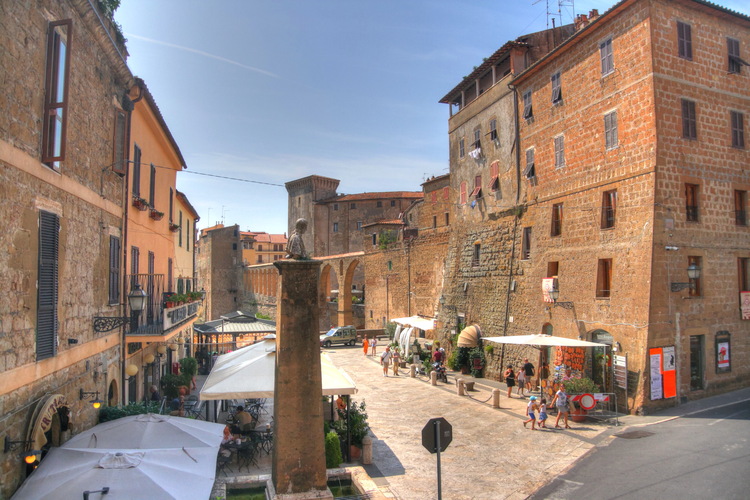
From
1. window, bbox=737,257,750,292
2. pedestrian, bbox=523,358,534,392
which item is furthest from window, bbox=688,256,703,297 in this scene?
pedestrian, bbox=523,358,534,392

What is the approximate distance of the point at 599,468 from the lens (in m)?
9.98

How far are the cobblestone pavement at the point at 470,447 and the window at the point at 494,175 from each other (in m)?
8.94

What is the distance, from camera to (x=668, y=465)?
959cm

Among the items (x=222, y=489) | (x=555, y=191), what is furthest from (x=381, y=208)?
(x=222, y=489)

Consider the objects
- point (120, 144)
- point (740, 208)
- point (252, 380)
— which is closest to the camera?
point (252, 380)

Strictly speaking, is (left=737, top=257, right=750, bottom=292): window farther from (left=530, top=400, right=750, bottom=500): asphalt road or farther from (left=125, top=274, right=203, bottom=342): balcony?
(left=125, top=274, right=203, bottom=342): balcony

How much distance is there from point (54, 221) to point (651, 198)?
543 inches

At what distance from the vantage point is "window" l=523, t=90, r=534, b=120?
20.0 metres

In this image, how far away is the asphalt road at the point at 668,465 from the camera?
8.53 meters

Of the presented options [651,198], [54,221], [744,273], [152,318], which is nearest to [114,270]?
[152,318]

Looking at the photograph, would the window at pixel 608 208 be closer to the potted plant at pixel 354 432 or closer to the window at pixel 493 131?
the window at pixel 493 131

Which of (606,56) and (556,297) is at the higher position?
(606,56)

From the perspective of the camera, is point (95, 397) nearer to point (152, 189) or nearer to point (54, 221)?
point (54, 221)

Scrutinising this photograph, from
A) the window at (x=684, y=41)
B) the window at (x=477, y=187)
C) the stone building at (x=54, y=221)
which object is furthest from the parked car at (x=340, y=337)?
the window at (x=684, y=41)
